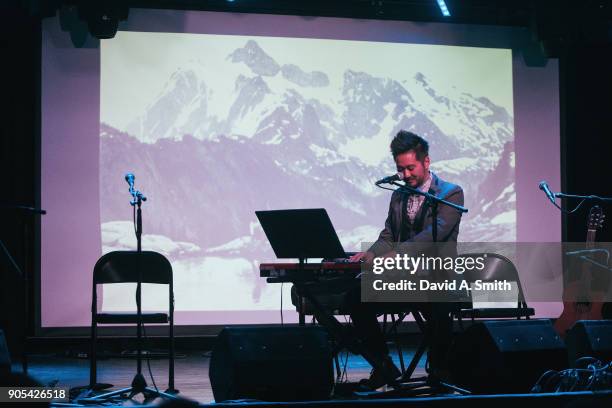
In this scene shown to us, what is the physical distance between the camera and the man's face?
4.07m

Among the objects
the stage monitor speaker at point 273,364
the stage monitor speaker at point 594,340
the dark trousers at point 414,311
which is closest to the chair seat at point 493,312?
the dark trousers at point 414,311

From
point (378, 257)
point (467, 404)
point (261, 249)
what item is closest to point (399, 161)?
point (378, 257)

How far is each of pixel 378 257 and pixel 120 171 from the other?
10.5 ft

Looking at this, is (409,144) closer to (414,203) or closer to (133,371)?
(414,203)

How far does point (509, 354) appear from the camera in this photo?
336cm

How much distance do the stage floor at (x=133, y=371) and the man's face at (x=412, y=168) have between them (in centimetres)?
134

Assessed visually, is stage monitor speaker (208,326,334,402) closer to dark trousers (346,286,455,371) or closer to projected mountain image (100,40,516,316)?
dark trousers (346,286,455,371)

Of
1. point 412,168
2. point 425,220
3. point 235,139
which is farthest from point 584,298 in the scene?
point 235,139

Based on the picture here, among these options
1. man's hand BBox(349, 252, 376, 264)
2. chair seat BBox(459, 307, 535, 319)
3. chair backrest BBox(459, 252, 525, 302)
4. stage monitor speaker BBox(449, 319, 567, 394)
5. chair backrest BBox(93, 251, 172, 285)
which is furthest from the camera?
chair backrest BBox(459, 252, 525, 302)

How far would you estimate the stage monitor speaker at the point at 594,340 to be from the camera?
3.53 metres

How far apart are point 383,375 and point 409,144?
1.23 m

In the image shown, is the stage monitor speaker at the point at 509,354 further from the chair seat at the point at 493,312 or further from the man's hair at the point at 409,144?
the chair seat at the point at 493,312


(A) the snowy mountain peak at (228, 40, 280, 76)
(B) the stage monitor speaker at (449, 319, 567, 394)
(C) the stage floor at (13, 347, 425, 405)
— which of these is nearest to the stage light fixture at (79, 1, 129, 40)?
(A) the snowy mountain peak at (228, 40, 280, 76)

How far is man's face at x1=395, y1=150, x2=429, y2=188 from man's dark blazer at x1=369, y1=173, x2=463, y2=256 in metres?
0.08
